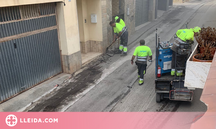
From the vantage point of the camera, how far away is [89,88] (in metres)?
8.70

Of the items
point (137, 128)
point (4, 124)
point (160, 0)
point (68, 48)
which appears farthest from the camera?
point (160, 0)

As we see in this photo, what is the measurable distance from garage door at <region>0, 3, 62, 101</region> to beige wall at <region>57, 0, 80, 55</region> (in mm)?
259

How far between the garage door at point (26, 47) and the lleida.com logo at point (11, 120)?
921 mm

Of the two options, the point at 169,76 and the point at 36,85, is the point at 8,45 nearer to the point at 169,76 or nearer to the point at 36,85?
the point at 36,85

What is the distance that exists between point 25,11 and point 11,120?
389 centimetres

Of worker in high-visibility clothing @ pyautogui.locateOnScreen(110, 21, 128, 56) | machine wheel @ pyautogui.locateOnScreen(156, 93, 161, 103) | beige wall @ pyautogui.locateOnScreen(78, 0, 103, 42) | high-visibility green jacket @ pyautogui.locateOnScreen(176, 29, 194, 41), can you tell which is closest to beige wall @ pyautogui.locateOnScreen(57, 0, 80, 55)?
beige wall @ pyautogui.locateOnScreen(78, 0, 103, 42)

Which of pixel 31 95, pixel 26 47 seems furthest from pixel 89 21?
pixel 31 95

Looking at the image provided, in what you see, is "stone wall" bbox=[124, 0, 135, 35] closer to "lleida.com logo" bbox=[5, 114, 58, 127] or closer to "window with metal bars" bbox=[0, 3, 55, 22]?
"window with metal bars" bbox=[0, 3, 55, 22]

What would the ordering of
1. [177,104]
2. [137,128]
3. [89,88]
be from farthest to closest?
[89,88], [177,104], [137,128]

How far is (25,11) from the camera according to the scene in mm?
8008

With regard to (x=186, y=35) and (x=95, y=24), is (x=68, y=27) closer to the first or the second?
(x=95, y=24)

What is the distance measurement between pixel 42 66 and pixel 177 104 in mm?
5486

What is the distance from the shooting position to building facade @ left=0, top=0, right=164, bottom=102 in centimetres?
754

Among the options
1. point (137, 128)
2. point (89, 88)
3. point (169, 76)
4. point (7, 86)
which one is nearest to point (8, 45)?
point (7, 86)
